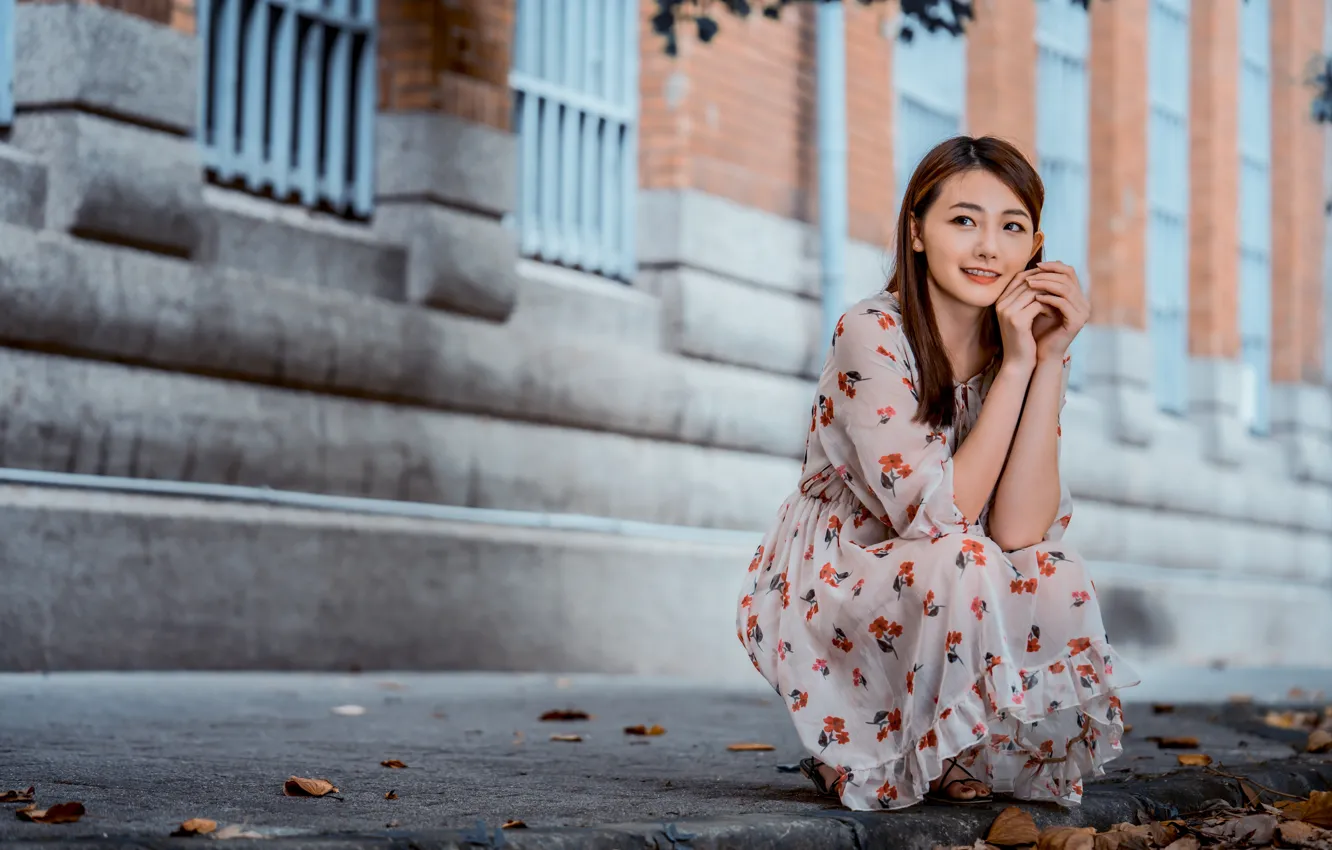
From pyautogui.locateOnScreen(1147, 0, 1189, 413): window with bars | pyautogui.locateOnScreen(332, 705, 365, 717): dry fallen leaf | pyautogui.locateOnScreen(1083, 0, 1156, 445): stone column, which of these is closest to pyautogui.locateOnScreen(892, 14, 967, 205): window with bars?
pyautogui.locateOnScreen(1083, 0, 1156, 445): stone column

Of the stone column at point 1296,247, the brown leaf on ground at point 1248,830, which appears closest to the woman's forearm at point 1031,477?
the brown leaf on ground at point 1248,830

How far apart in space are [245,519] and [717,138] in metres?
4.38

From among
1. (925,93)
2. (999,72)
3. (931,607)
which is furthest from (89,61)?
(999,72)

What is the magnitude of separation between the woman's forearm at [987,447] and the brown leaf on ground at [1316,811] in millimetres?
1104

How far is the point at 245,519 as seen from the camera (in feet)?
26.2

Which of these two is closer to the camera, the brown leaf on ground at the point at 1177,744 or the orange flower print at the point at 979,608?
the orange flower print at the point at 979,608

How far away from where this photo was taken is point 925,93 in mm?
13945

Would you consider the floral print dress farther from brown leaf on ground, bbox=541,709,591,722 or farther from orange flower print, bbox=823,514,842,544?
brown leaf on ground, bbox=541,709,591,722

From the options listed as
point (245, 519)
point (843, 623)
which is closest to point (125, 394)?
point (245, 519)

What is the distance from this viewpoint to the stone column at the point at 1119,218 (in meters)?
16.2

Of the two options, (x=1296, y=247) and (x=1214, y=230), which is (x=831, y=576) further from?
(x=1296, y=247)

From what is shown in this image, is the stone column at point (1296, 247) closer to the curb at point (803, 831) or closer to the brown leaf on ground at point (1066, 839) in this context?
the curb at point (803, 831)

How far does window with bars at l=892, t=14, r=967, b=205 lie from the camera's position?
1362cm

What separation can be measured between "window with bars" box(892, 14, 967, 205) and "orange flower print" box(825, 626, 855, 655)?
31.4 feet
